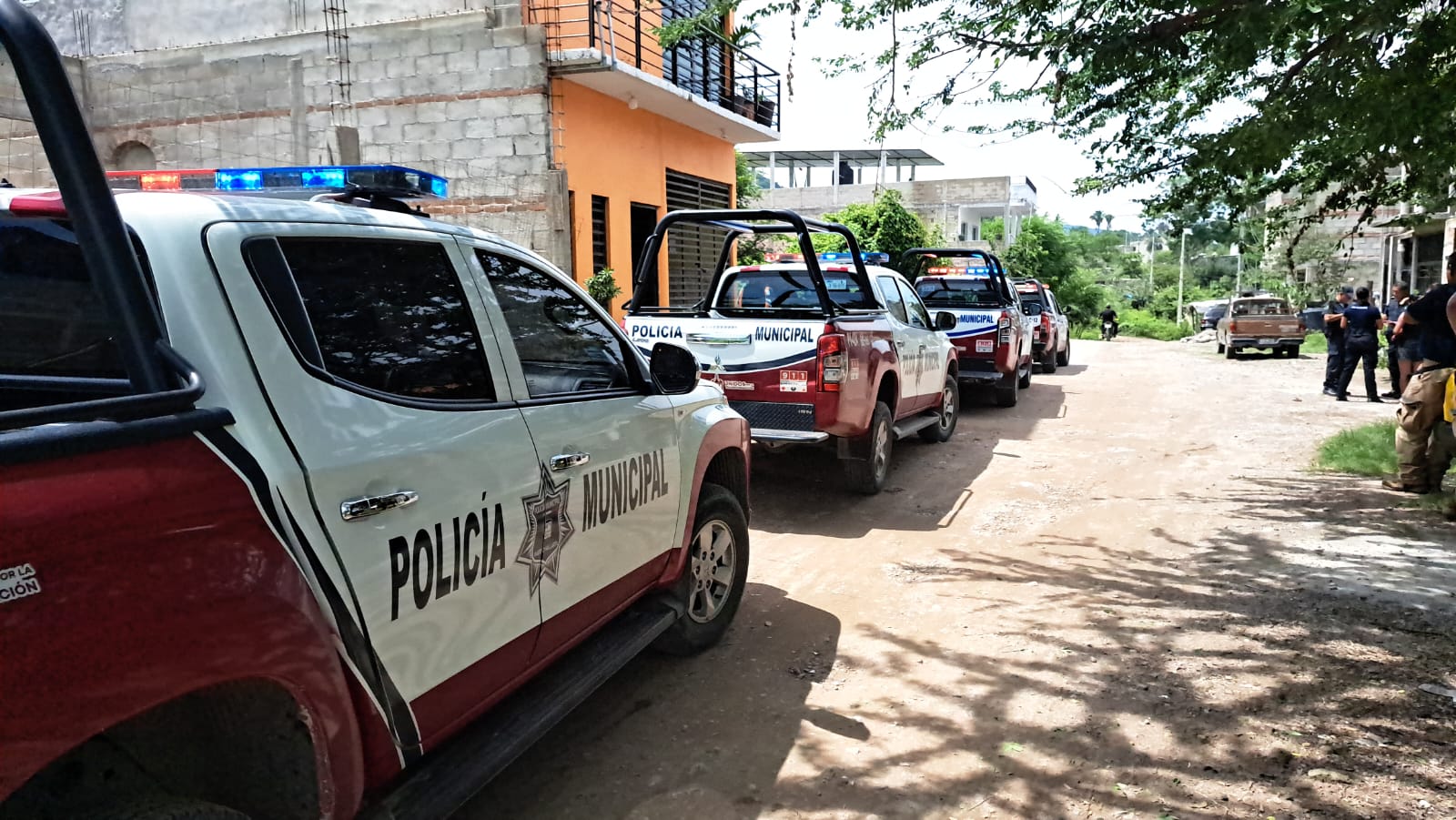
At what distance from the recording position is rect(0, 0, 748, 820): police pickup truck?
1613mm

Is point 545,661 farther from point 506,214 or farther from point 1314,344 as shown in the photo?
point 1314,344

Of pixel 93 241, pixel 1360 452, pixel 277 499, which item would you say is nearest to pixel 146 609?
pixel 277 499

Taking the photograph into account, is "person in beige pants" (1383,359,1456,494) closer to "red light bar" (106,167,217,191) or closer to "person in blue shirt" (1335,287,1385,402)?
"person in blue shirt" (1335,287,1385,402)

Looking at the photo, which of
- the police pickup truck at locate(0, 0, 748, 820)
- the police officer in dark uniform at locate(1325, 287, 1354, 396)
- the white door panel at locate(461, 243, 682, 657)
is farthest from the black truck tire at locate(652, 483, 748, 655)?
the police officer in dark uniform at locate(1325, 287, 1354, 396)

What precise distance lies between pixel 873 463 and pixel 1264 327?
2065 centimetres

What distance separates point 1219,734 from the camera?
369 cm

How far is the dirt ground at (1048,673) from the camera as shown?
3.30 meters

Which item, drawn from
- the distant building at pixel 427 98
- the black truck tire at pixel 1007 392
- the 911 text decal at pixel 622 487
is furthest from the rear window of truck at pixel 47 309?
the black truck tire at pixel 1007 392

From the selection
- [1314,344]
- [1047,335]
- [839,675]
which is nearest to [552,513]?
[839,675]

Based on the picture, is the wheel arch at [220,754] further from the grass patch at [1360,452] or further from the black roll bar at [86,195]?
the grass patch at [1360,452]

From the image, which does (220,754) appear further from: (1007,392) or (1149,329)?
(1149,329)

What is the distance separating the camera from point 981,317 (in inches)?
498

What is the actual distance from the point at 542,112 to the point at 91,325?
11.5 m

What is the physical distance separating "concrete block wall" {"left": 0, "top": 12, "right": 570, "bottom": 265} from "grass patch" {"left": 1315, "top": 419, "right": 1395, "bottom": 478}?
30.3 feet
